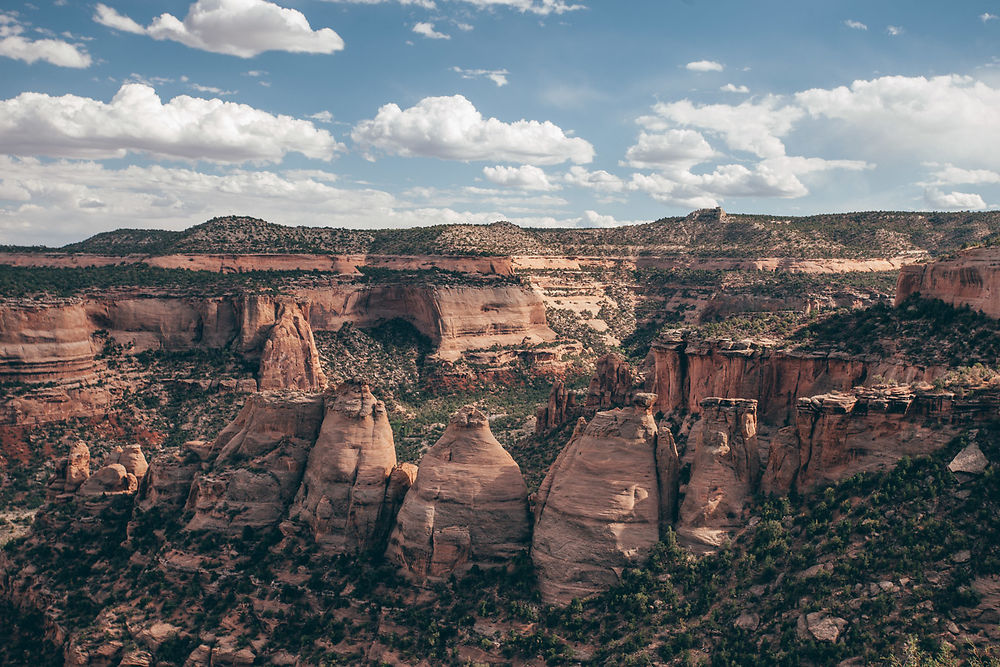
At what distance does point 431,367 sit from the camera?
110438 mm

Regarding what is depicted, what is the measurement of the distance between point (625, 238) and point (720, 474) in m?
130

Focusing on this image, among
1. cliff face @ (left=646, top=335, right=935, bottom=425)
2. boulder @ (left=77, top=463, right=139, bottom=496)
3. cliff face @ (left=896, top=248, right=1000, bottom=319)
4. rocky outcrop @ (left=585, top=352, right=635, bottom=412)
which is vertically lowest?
boulder @ (left=77, top=463, right=139, bottom=496)

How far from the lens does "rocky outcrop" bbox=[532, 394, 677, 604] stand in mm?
41281

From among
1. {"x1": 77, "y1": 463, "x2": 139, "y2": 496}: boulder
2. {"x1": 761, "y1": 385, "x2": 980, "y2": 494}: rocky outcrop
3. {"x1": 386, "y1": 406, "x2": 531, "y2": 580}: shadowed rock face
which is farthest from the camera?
{"x1": 77, "y1": 463, "x2": 139, "y2": 496}: boulder

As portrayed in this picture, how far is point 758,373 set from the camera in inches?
1951

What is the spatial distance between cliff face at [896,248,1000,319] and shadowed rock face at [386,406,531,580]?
1020 inches

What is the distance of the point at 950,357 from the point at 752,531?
14.0 meters

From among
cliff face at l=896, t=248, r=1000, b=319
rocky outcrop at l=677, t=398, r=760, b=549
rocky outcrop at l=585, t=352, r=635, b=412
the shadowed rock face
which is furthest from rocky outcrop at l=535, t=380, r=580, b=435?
cliff face at l=896, t=248, r=1000, b=319

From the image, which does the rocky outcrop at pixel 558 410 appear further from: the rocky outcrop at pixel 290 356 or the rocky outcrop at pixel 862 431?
the rocky outcrop at pixel 290 356

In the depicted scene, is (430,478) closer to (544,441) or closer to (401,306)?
(544,441)

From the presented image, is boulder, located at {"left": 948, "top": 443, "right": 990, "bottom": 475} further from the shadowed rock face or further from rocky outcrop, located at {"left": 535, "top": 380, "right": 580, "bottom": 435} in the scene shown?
rocky outcrop, located at {"left": 535, "top": 380, "right": 580, "bottom": 435}

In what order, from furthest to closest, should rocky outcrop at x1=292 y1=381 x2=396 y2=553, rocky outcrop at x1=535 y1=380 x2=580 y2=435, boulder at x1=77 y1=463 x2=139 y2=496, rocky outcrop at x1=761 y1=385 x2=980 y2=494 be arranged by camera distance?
rocky outcrop at x1=535 y1=380 x2=580 y2=435, boulder at x1=77 y1=463 x2=139 y2=496, rocky outcrop at x1=292 y1=381 x2=396 y2=553, rocky outcrop at x1=761 y1=385 x2=980 y2=494

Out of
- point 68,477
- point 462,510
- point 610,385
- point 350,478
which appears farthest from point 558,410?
point 68,477

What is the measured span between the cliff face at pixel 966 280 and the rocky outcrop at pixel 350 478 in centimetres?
3162
